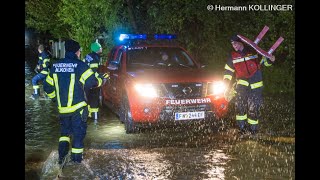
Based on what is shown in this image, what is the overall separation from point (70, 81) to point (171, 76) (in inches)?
98.3

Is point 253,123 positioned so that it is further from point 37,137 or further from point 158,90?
point 37,137

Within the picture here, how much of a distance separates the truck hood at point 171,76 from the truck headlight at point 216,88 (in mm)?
94

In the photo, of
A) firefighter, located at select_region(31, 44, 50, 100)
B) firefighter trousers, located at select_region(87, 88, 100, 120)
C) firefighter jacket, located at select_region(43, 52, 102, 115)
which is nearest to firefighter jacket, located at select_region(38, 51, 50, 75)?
firefighter, located at select_region(31, 44, 50, 100)

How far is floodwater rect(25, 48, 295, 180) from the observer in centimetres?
574

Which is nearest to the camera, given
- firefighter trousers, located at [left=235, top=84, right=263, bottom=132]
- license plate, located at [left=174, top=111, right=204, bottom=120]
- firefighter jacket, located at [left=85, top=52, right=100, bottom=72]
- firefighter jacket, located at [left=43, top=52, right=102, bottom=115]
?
firefighter jacket, located at [left=43, top=52, right=102, bottom=115]

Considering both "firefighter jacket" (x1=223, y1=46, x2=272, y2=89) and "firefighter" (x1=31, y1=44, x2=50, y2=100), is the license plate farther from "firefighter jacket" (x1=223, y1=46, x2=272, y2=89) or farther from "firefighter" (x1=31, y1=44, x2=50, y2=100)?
"firefighter" (x1=31, y1=44, x2=50, y2=100)

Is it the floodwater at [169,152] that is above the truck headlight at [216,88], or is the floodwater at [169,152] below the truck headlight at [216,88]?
below

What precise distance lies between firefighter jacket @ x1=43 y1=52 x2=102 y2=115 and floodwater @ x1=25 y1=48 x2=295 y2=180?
2.75 feet

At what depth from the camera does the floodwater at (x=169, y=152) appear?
574 centimetres

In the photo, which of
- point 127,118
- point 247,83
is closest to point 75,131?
point 127,118

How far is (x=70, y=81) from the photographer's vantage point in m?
5.99

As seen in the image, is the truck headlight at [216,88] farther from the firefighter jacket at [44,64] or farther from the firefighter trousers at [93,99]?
the firefighter jacket at [44,64]

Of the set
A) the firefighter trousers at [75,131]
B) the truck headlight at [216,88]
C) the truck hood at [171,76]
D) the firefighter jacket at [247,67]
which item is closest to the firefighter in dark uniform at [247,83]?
the firefighter jacket at [247,67]

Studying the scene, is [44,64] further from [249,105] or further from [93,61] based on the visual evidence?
[249,105]
